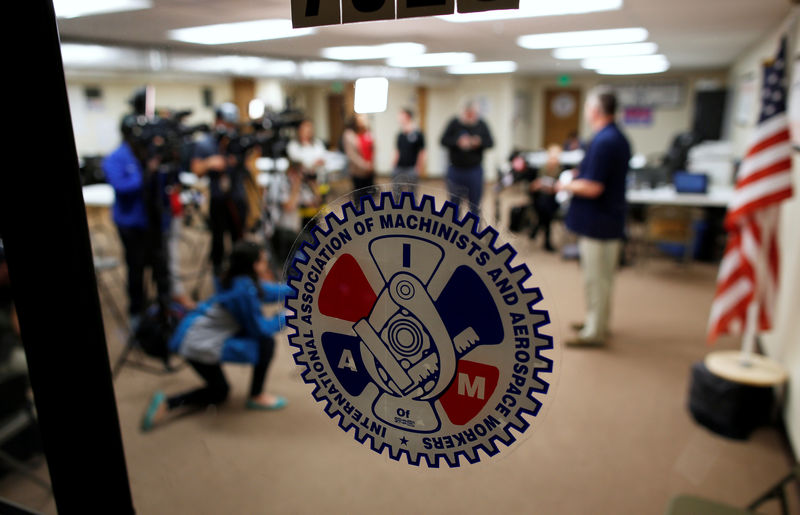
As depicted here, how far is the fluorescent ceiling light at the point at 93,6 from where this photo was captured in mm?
1083

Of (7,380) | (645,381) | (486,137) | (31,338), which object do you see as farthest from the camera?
(486,137)

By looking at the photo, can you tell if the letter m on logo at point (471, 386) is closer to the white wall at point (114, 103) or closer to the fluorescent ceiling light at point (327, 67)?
the fluorescent ceiling light at point (327, 67)

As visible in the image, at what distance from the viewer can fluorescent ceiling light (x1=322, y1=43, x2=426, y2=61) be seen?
39.4 inches

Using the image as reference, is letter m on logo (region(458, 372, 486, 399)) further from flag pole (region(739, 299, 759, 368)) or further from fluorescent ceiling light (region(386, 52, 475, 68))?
flag pole (region(739, 299, 759, 368))

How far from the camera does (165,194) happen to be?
3410mm

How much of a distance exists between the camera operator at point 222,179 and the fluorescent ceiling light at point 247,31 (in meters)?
2.78

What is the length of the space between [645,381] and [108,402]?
2851mm

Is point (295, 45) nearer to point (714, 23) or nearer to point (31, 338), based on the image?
point (31, 338)

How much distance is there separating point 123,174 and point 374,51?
279cm

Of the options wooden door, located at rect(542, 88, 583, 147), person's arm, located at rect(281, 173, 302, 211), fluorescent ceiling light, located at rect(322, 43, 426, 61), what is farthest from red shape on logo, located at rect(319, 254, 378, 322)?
wooden door, located at rect(542, 88, 583, 147)

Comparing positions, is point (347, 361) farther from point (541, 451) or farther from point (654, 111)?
point (654, 111)

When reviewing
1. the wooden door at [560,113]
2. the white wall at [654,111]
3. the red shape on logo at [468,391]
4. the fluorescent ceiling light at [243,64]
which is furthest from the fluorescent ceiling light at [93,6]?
the wooden door at [560,113]

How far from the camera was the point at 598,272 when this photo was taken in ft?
10.6

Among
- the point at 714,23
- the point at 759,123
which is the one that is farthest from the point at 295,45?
the point at 759,123
